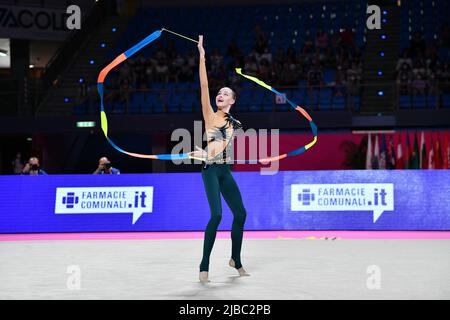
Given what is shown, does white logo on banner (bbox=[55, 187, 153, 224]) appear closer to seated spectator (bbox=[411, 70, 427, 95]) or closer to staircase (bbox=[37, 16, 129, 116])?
staircase (bbox=[37, 16, 129, 116])

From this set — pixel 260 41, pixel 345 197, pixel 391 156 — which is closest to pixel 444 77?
pixel 391 156

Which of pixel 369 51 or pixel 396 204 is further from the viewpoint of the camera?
pixel 369 51

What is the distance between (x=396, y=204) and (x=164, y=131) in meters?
10.7

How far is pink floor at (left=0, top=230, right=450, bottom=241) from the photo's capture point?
14406 mm

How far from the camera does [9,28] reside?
89.9 ft

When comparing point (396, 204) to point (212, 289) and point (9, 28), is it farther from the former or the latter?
point (9, 28)

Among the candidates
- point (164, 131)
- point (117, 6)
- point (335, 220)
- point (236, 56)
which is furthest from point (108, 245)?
point (117, 6)

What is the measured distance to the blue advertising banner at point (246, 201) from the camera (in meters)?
15.6

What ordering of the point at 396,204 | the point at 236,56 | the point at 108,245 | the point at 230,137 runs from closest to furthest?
the point at 230,137
the point at 108,245
the point at 396,204
the point at 236,56

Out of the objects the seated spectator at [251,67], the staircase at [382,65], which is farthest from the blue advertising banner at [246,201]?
Result: the seated spectator at [251,67]

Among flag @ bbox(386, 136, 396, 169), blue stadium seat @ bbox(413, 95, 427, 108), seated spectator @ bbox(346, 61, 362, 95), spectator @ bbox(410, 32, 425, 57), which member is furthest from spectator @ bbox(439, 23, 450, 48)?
flag @ bbox(386, 136, 396, 169)

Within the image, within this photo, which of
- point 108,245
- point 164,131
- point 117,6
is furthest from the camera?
point 117,6

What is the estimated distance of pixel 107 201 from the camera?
16.3m

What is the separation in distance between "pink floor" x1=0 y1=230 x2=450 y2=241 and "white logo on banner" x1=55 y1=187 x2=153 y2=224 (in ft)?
1.84
